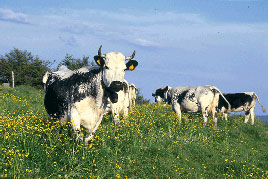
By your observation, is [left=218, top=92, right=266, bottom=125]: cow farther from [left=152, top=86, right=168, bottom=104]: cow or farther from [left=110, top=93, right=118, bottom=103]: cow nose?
[left=110, top=93, right=118, bottom=103]: cow nose

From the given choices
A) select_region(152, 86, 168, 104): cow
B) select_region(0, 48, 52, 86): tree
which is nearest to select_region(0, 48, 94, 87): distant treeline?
select_region(0, 48, 52, 86): tree

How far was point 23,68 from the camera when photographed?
45469mm

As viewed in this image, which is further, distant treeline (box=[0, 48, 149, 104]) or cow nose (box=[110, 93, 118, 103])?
distant treeline (box=[0, 48, 149, 104])

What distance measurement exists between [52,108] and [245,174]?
5858 mm

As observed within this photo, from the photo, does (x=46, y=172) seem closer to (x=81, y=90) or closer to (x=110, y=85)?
(x=81, y=90)

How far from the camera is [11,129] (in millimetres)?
7598

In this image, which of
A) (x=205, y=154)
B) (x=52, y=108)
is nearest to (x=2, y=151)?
(x=52, y=108)

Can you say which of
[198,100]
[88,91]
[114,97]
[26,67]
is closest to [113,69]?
[114,97]

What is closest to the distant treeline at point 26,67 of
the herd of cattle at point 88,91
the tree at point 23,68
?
the tree at point 23,68

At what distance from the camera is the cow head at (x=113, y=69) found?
6.23m

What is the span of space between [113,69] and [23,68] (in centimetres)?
4314

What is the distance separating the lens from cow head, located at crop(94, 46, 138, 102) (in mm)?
6230

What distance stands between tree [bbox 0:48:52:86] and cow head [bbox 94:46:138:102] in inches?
1572

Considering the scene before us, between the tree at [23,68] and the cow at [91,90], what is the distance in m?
39.3
